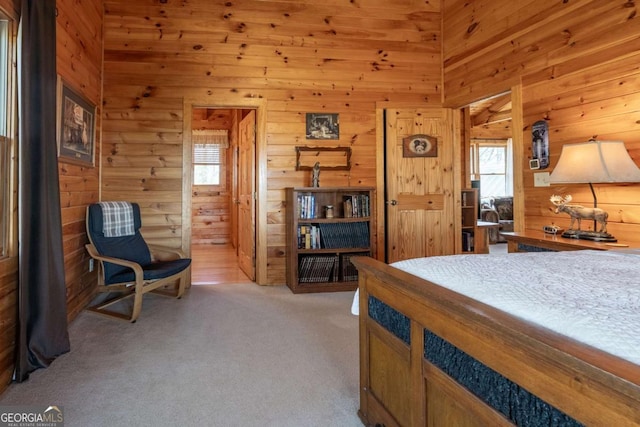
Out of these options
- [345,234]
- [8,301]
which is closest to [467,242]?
[345,234]

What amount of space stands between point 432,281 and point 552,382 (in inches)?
20.8

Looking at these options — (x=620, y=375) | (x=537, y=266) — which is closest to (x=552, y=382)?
(x=620, y=375)

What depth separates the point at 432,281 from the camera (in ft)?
4.01

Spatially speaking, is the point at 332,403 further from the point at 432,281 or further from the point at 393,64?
the point at 393,64

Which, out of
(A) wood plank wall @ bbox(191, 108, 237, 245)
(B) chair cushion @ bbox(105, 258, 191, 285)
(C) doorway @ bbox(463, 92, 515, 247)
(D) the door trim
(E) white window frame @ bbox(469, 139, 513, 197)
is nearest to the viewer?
(B) chair cushion @ bbox(105, 258, 191, 285)

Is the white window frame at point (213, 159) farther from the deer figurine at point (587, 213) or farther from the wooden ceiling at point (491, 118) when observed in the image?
the deer figurine at point (587, 213)

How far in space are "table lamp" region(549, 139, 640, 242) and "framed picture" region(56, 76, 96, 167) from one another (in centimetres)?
357

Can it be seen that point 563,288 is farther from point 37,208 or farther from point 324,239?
point 324,239

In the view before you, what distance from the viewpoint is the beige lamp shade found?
2.29m

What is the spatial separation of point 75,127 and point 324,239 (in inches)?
97.9

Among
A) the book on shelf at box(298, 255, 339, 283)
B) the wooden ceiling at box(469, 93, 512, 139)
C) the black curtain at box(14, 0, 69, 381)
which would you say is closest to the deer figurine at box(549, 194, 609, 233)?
the book on shelf at box(298, 255, 339, 283)

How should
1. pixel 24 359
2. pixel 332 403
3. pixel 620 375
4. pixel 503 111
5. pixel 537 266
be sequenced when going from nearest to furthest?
pixel 620 375
pixel 537 266
pixel 332 403
pixel 24 359
pixel 503 111

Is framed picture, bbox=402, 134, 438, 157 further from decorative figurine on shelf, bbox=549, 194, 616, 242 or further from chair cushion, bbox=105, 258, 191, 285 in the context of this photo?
chair cushion, bbox=105, 258, 191, 285

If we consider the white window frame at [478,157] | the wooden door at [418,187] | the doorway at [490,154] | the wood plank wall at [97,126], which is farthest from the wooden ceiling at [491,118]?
the wood plank wall at [97,126]
